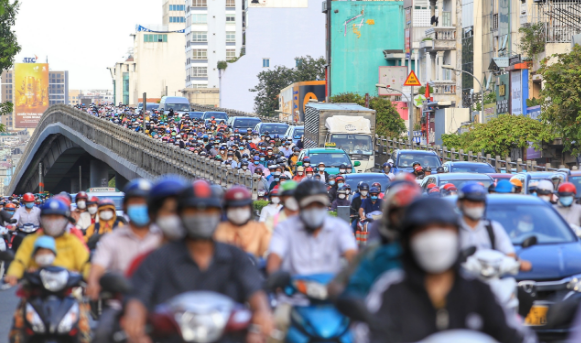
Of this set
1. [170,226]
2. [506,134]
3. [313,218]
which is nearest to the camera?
[170,226]

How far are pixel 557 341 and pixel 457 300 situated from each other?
615cm

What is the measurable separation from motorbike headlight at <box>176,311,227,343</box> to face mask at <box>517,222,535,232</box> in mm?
6147

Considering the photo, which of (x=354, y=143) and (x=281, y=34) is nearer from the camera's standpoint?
(x=354, y=143)

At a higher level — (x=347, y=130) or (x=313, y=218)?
(x=347, y=130)

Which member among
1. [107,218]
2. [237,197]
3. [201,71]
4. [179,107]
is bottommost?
[107,218]

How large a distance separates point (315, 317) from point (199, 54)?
163 m

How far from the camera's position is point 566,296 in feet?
32.0

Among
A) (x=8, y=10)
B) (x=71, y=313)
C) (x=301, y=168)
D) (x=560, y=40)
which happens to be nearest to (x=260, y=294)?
(x=71, y=313)

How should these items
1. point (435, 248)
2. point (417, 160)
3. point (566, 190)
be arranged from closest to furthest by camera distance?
point (435, 248)
point (566, 190)
point (417, 160)

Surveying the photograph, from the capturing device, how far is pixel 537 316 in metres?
9.50

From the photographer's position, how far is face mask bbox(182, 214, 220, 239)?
16.2 feet

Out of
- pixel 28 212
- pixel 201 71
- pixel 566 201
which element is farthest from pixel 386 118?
pixel 201 71

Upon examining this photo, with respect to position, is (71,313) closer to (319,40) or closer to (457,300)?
(457,300)

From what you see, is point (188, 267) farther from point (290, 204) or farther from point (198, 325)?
point (290, 204)
